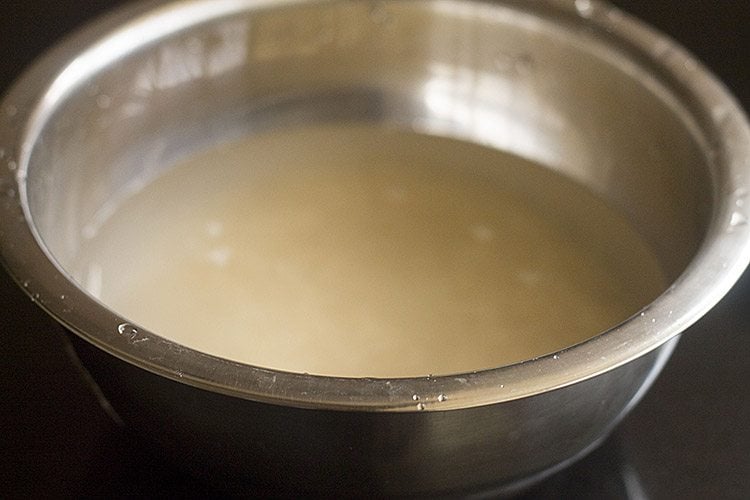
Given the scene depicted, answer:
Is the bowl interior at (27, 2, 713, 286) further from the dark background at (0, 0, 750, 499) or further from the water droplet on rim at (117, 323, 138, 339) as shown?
the water droplet on rim at (117, 323, 138, 339)

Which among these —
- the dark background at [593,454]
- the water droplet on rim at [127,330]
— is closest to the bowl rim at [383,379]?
the water droplet on rim at [127,330]

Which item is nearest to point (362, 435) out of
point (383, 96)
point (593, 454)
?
point (593, 454)

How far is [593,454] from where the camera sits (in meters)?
0.74

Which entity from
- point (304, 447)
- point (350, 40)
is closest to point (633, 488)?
point (304, 447)

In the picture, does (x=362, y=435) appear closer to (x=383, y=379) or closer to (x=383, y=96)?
(x=383, y=379)

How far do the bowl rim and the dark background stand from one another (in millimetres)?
178

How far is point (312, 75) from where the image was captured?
3.30ft

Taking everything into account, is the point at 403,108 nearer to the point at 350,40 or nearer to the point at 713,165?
the point at 350,40

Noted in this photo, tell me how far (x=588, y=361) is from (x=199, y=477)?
276 mm

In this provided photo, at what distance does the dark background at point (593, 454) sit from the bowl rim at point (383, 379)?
18 centimetres

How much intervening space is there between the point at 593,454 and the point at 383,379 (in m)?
0.28

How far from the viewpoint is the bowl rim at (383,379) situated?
522 millimetres

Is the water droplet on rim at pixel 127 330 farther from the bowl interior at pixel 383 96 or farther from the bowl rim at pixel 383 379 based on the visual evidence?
the bowl interior at pixel 383 96

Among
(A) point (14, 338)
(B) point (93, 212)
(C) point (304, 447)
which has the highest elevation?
(B) point (93, 212)
